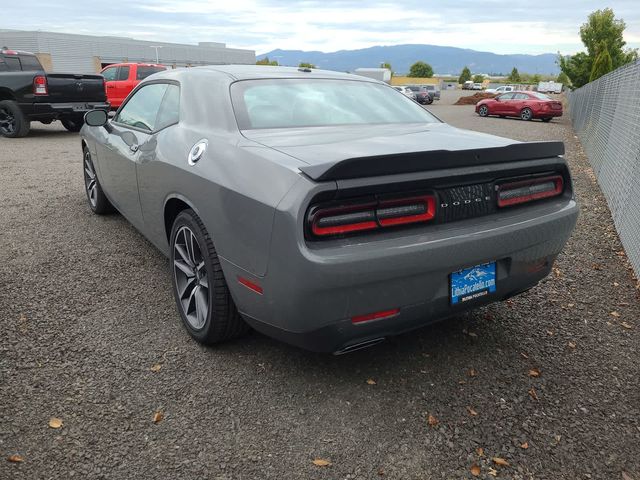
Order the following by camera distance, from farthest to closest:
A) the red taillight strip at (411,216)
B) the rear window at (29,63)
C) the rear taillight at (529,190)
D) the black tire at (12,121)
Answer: the rear window at (29,63)
the black tire at (12,121)
the rear taillight at (529,190)
the red taillight strip at (411,216)

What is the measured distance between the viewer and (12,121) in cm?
1168

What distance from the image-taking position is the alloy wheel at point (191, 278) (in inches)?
112

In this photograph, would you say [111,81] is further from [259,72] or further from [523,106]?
[523,106]

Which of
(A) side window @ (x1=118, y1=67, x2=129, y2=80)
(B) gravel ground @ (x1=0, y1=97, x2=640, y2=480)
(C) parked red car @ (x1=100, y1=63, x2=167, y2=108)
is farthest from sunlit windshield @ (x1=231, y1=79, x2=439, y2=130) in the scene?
(A) side window @ (x1=118, y1=67, x2=129, y2=80)

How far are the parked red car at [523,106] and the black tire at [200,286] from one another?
22812mm

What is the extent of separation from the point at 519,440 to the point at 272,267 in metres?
1.35

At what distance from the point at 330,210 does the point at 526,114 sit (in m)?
24.0

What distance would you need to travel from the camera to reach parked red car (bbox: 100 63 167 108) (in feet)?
47.7

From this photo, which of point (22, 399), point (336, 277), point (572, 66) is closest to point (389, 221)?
point (336, 277)

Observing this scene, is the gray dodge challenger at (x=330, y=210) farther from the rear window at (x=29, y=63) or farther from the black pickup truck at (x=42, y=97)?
the rear window at (x=29, y=63)

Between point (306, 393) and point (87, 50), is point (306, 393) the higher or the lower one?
the lower one

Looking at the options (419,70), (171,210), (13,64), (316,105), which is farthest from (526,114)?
(419,70)

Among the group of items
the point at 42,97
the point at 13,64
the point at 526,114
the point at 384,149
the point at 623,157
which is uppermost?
the point at 13,64

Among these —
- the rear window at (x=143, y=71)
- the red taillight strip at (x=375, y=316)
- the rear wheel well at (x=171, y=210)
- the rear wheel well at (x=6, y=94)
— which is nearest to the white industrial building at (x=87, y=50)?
the rear window at (x=143, y=71)
